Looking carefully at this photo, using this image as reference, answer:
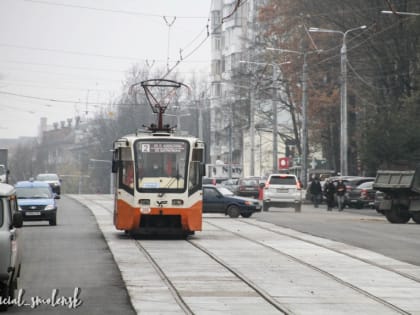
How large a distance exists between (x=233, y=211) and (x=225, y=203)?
0.47 m

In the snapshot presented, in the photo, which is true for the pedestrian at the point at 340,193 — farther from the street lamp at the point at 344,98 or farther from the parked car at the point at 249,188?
the parked car at the point at 249,188

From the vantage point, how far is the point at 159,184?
3219 centimetres

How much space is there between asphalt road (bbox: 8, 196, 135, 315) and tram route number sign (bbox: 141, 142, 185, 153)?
8.25 feet

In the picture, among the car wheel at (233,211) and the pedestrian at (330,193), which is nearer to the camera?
the car wheel at (233,211)

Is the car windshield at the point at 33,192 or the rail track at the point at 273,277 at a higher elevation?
the car windshield at the point at 33,192

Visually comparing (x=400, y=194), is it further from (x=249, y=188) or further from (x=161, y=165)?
(x=249, y=188)

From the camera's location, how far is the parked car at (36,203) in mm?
41375

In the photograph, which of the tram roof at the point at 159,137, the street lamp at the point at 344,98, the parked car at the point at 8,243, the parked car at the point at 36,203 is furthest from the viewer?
the street lamp at the point at 344,98

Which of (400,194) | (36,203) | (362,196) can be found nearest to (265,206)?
(362,196)

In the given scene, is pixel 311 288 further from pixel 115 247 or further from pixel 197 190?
pixel 197 190

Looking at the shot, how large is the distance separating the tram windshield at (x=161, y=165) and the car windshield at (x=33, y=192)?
1079 centimetres

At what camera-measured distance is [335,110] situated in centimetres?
7769

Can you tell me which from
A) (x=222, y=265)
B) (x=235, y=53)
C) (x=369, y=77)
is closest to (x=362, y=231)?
(x=222, y=265)

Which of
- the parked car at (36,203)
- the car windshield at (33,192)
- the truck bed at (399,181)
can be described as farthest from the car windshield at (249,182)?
the parked car at (36,203)
